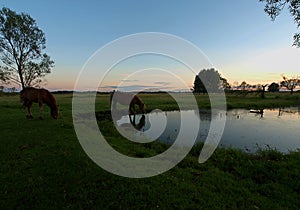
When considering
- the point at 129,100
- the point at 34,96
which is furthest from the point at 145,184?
the point at 129,100

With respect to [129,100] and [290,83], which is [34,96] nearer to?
[129,100]

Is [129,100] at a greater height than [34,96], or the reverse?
[34,96]

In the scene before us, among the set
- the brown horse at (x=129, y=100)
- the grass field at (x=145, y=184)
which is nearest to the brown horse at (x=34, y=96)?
the grass field at (x=145, y=184)

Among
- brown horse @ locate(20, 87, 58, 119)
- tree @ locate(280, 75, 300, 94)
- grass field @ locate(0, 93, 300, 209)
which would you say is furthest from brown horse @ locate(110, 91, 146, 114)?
tree @ locate(280, 75, 300, 94)

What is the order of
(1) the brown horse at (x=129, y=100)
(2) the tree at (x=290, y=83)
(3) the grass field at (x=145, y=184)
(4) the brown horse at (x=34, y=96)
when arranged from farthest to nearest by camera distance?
1. (2) the tree at (x=290, y=83)
2. (1) the brown horse at (x=129, y=100)
3. (4) the brown horse at (x=34, y=96)
4. (3) the grass field at (x=145, y=184)

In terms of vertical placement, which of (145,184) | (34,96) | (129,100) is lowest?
(145,184)

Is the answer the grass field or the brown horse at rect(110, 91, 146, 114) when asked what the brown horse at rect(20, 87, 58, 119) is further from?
the brown horse at rect(110, 91, 146, 114)

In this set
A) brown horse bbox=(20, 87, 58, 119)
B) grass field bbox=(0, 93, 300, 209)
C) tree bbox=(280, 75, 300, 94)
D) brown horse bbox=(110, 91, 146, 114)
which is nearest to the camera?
grass field bbox=(0, 93, 300, 209)

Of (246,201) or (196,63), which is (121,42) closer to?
(196,63)

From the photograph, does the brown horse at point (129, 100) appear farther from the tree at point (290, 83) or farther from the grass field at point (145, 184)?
the tree at point (290, 83)

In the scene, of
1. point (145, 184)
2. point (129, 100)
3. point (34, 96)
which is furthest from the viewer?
point (129, 100)

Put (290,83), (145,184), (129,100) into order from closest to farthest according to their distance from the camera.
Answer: (145,184)
(129,100)
(290,83)

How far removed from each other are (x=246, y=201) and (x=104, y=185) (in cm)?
347

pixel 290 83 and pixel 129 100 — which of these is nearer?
pixel 129 100
